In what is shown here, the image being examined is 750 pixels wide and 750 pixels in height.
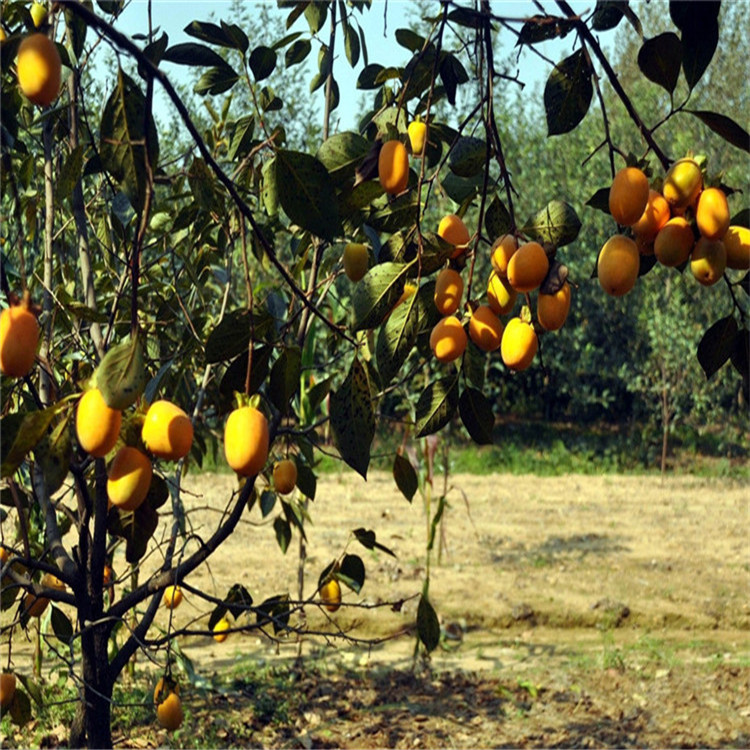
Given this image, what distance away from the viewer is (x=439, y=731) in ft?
8.57

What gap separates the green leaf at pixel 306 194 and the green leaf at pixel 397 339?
0.34 ft

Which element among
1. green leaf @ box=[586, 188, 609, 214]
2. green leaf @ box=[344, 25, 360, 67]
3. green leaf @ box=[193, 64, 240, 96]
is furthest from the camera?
green leaf @ box=[344, 25, 360, 67]

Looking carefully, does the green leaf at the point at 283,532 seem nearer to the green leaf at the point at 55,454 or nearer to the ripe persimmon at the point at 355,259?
the ripe persimmon at the point at 355,259

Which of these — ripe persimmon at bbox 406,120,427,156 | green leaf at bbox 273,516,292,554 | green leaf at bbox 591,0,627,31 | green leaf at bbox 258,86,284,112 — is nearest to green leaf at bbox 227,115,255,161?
green leaf at bbox 258,86,284,112

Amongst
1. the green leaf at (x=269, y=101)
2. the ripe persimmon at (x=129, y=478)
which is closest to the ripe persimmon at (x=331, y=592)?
the green leaf at (x=269, y=101)

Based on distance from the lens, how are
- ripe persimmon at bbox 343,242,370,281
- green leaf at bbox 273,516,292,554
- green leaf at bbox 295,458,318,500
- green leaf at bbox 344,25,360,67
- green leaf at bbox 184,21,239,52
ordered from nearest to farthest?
ripe persimmon at bbox 343,242,370,281, green leaf at bbox 184,21,239,52, green leaf at bbox 344,25,360,67, green leaf at bbox 295,458,318,500, green leaf at bbox 273,516,292,554

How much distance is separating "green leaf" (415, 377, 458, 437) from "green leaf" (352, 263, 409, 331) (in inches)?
4.3

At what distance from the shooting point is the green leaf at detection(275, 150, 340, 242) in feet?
2.64

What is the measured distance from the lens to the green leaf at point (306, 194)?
2.64 ft

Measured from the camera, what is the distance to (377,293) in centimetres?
88

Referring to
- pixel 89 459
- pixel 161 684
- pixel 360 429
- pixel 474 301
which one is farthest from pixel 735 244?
pixel 161 684

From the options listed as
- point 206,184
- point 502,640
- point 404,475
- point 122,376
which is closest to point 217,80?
point 206,184

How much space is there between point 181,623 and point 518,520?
103 inches

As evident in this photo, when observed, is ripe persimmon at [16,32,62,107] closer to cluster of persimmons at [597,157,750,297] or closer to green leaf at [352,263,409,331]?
green leaf at [352,263,409,331]
